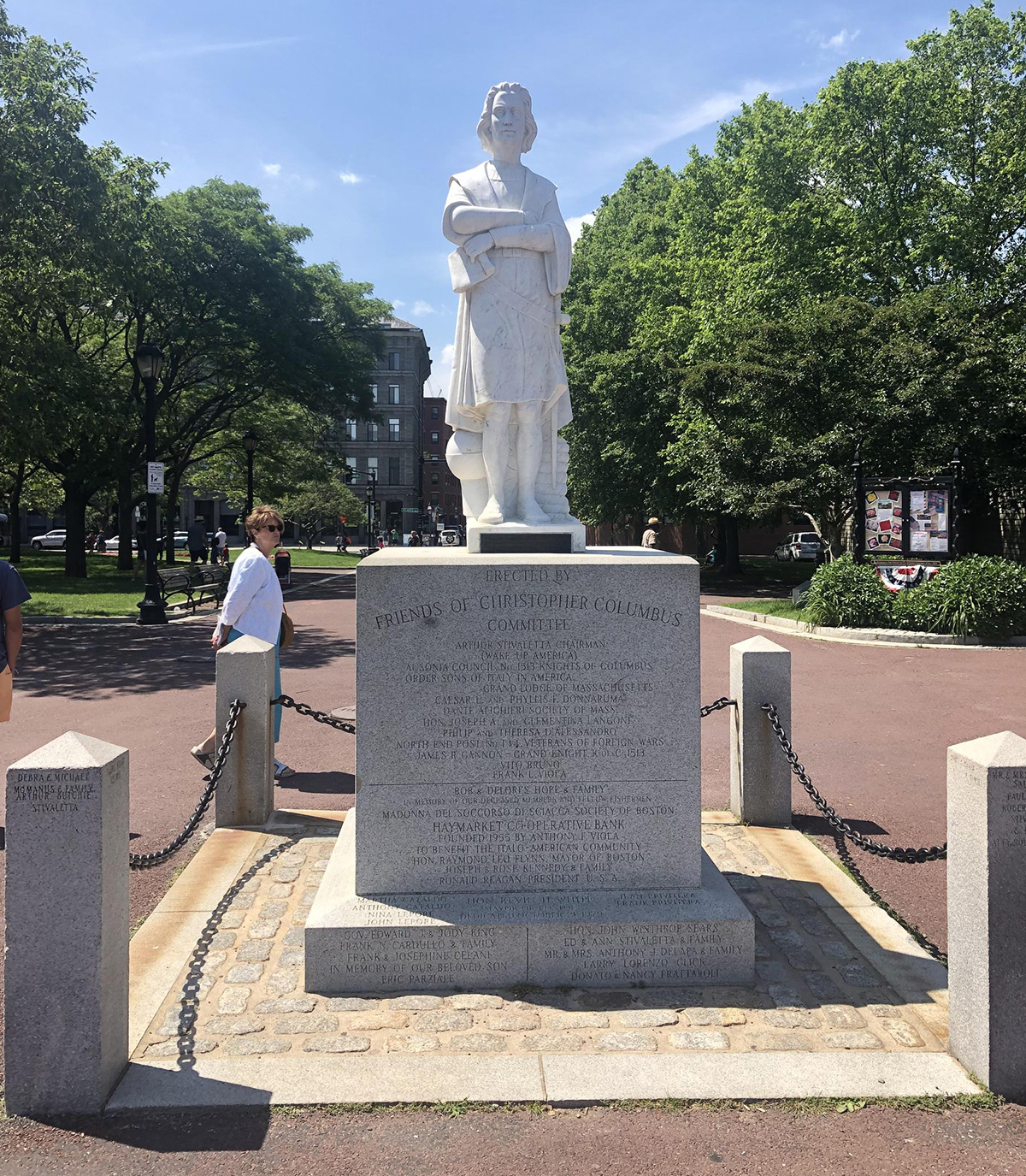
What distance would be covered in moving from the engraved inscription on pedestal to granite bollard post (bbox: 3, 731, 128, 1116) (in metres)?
1.36

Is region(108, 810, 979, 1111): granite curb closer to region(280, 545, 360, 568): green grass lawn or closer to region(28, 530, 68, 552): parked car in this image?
region(280, 545, 360, 568): green grass lawn

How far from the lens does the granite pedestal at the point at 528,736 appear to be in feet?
13.9

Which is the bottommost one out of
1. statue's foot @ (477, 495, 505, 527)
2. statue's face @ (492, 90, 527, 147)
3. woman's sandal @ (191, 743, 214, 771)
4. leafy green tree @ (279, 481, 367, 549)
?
woman's sandal @ (191, 743, 214, 771)

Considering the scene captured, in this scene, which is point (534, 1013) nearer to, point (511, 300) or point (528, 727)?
point (528, 727)

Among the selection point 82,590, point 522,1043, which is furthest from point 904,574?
point 82,590

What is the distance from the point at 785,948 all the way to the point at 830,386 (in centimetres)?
1961

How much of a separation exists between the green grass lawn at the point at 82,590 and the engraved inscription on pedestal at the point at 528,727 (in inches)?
554

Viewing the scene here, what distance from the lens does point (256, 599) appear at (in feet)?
22.5

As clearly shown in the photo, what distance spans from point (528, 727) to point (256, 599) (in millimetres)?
3350

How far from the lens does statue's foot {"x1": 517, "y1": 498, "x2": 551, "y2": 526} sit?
5082 mm

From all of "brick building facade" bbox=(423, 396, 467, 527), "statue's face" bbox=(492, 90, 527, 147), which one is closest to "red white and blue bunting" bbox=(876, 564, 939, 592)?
"statue's face" bbox=(492, 90, 527, 147)

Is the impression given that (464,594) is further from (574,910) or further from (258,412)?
(258,412)

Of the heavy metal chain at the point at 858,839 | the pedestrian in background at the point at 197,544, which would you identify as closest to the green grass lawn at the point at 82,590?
the pedestrian in background at the point at 197,544

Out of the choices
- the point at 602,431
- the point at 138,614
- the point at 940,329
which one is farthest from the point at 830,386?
the point at 138,614
